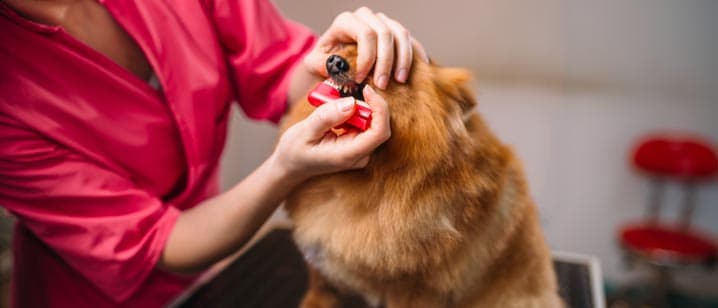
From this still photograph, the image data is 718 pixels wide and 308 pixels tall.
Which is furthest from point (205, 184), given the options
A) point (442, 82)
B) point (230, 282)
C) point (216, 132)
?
point (442, 82)

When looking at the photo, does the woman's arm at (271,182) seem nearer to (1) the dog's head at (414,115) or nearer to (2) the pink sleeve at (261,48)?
(1) the dog's head at (414,115)

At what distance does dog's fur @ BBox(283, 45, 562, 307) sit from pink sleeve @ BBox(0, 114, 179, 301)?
0.83ft

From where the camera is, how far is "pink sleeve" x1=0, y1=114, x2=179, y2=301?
0.79 metres

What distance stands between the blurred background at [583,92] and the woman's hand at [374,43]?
5cm

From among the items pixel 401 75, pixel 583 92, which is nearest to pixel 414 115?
pixel 401 75

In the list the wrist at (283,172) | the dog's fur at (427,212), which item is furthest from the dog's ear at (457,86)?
the wrist at (283,172)

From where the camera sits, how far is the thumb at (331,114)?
0.65 metres

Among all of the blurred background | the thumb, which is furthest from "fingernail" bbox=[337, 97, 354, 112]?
the blurred background

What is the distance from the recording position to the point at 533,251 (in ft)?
2.98

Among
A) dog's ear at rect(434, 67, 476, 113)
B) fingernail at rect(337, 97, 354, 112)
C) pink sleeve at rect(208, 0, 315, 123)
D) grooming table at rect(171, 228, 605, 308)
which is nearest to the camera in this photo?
fingernail at rect(337, 97, 354, 112)

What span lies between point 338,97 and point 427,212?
0.21 metres

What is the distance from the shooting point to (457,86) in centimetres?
78

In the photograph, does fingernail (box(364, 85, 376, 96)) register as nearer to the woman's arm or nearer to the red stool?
the woman's arm

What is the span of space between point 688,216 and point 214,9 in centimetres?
250
